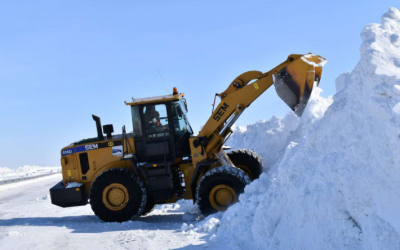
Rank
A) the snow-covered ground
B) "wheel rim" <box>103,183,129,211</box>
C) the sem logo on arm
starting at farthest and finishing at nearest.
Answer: "wheel rim" <box>103,183,129,211</box> < the sem logo on arm < the snow-covered ground

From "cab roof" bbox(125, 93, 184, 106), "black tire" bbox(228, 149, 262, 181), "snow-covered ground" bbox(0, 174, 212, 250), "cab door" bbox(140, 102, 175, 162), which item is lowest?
"snow-covered ground" bbox(0, 174, 212, 250)

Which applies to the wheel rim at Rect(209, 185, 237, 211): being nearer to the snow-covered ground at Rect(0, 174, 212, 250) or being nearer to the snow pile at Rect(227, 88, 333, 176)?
the snow-covered ground at Rect(0, 174, 212, 250)

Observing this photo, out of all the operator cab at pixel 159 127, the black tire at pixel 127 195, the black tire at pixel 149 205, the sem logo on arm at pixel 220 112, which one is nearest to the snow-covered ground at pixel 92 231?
the black tire at pixel 149 205

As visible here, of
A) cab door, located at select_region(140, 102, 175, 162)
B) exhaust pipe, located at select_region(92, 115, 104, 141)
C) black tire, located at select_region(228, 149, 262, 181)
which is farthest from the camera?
black tire, located at select_region(228, 149, 262, 181)

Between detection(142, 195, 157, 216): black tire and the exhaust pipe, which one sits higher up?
the exhaust pipe

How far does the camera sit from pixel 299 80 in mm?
8070

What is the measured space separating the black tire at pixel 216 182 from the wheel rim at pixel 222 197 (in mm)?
47

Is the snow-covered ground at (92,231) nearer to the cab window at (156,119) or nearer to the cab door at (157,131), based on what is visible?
the cab door at (157,131)

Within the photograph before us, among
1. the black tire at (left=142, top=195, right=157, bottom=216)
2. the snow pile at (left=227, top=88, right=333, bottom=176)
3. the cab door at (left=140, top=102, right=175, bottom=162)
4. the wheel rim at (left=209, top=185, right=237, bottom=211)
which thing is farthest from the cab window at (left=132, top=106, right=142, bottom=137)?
the snow pile at (left=227, top=88, right=333, bottom=176)

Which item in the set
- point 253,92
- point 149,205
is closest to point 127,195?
point 149,205

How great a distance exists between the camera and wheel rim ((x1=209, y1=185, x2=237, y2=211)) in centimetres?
896

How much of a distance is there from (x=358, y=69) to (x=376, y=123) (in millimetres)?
942

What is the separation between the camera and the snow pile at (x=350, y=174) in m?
4.63

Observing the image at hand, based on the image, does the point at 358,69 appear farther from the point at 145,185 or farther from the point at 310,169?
the point at 145,185
